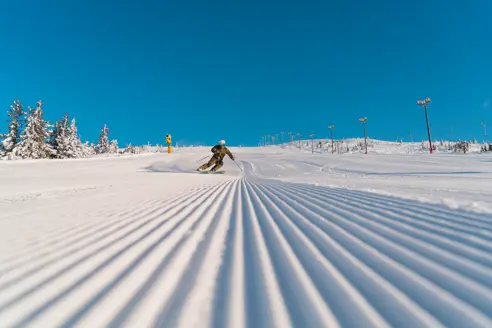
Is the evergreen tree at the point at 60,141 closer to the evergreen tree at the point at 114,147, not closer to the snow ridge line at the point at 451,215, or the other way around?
the evergreen tree at the point at 114,147

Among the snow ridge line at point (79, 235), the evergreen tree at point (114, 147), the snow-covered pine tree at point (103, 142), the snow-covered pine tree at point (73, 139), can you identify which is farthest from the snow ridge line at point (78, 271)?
the evergreen tree at point (114, 147)

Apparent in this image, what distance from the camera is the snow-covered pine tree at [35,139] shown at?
31.6 m

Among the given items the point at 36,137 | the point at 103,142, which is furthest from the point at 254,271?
the point at 103,142

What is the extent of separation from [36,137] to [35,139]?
0.29 m

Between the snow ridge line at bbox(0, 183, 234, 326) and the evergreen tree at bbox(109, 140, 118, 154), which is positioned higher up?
the evergreen tree at bbox(109, 140, 118, 154)

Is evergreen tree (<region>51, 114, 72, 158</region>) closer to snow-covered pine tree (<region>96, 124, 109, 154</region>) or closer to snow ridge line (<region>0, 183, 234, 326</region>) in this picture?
snow-covered pine tree (<region>96, 124, 109, 154</region>)

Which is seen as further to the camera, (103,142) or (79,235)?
(103,142)

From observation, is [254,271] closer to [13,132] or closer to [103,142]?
[13,132]

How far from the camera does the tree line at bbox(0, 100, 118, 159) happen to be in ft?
104

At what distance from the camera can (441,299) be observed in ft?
4.08

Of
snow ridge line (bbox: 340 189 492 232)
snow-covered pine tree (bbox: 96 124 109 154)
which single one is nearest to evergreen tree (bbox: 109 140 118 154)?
snow-covered pine tree (bbox: 96 124 109 154)

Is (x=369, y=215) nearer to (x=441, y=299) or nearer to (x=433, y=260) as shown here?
(x=433, y=260)

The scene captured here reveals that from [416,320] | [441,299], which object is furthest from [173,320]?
[441,299]

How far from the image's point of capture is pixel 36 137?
3306 centimetres
